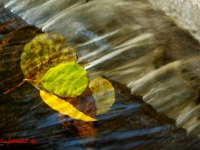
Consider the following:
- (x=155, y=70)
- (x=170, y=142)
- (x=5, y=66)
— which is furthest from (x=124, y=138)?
(x=5, y=66)

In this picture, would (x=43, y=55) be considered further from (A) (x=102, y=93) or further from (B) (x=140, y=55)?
(B) (x=140, y=55)

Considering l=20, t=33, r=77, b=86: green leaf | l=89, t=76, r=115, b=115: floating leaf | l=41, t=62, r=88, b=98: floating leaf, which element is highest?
l=20, t=33, r=77, b=86: green leaf

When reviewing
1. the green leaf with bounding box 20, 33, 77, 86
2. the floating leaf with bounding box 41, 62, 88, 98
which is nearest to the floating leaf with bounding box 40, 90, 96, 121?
the floating leaf with bounding box 41, 62, 88, 98

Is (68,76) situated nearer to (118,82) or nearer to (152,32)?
(118,82)

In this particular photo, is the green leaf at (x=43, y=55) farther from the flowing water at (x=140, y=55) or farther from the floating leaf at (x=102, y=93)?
the floating leaf at (x=102, y=93)

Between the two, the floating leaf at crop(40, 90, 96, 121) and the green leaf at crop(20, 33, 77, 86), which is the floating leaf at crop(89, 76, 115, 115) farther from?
the green leaf at crop(20, 33, 77, 86)
